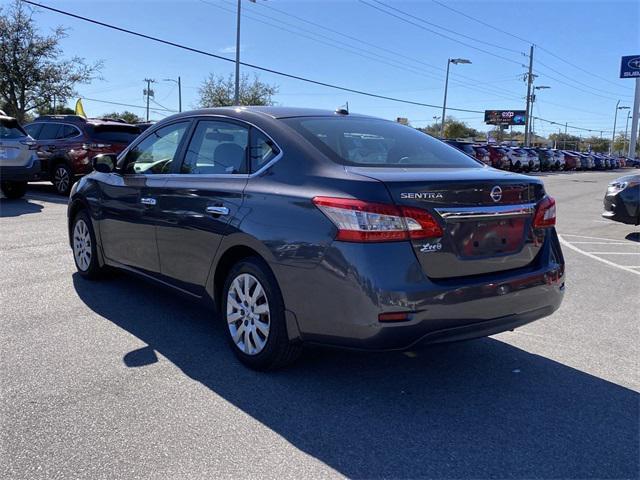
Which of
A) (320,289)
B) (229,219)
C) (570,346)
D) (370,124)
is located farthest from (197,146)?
(570,346)

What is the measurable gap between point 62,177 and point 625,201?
11.1 metres

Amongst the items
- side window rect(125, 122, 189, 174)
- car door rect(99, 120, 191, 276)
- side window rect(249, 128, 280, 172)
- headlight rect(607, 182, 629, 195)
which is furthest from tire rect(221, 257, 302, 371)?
headlight rect(607, 182, 629, 195)

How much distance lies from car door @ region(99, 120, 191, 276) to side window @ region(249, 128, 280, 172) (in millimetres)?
886

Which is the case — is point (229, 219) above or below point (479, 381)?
above

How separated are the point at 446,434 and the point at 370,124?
7.49 feet

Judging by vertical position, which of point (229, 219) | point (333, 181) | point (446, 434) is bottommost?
point (446, 434)

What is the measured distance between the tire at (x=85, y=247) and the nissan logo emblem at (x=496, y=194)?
12.4 ft

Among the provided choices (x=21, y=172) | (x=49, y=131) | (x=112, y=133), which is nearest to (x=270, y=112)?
(x=21, y=172)

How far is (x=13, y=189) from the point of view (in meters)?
11.9

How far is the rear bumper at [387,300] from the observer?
294 cm

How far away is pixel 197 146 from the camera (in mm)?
4254

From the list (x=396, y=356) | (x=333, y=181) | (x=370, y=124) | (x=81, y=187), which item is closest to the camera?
(x=333, y=181)

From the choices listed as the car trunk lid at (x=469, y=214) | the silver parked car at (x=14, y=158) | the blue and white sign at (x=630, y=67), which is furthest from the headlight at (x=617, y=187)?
the blue and white sign at (x=630, y=67)

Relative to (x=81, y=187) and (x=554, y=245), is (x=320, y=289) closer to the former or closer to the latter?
(x=554, y=245)
